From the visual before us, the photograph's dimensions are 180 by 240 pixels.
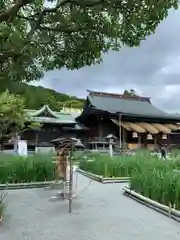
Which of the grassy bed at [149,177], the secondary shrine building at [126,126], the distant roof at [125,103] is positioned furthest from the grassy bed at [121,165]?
the distant roof at [125,103]

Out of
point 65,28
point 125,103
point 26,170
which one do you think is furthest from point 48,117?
point 65,28

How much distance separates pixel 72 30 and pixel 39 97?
363 centimetres

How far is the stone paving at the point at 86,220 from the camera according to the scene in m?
5.30

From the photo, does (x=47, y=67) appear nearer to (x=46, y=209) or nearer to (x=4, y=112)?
(x=46, y=209)

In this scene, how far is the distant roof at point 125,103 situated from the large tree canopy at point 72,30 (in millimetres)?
22816

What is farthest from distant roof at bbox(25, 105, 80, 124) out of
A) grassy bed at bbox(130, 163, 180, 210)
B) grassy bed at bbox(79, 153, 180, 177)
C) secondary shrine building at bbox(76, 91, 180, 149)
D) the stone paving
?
grassy bed at bbox(130, 163, 180, 210)

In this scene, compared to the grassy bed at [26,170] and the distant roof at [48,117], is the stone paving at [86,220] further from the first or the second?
the distant roof at [48,117]

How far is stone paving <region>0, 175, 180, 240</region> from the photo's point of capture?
5.30 meters

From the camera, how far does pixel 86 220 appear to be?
20.6 feet

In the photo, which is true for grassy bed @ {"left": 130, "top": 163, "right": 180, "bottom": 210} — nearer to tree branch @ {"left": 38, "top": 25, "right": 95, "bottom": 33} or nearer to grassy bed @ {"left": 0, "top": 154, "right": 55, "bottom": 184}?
tree branch @ {"left": 38, "top": 25, "right": 95, "bottom": 33}

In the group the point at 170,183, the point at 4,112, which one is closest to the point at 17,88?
the point at 170,183

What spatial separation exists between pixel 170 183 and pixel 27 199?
146 inches

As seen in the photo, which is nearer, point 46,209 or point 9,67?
point 9,67

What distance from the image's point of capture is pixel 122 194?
30.0 feet
